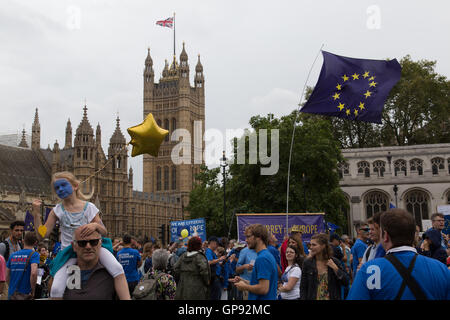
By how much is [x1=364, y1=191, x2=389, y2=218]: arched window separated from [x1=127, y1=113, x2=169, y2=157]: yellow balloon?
1718 inches

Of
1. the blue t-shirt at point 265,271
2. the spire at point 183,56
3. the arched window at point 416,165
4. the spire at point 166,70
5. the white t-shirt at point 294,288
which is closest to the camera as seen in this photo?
the blue t-shirt at point 265,271

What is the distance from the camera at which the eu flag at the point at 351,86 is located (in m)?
12.6

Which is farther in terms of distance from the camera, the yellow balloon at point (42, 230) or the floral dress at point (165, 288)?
the floral dress at point (165, 288)

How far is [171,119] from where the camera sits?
12575 cm

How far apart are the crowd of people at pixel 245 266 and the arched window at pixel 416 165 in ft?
132

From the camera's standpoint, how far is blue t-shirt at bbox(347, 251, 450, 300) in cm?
342

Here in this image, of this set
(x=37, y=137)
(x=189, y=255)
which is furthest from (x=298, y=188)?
(x=37, y=137)

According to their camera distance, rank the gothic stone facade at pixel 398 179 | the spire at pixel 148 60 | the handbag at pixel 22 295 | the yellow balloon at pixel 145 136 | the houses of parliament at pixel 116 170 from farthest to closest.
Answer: the spire at pixel 148 60 → the houses of parliament at pixel 116 170 → the gothic stone facade at pixel 398 179 → the yellow balloon at pixel 145 136 → the handbag at pixel 22 295

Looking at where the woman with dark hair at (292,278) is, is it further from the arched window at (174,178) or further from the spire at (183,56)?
the spire at (183,56)

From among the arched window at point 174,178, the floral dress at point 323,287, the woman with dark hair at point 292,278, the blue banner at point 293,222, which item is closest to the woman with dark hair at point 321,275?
the floral dress at point 323,287

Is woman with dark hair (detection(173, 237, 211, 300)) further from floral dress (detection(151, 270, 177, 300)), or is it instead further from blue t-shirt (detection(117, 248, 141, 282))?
blue t-shirt (detection(117, 248, 141, 282))

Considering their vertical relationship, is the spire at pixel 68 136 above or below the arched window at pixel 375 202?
above

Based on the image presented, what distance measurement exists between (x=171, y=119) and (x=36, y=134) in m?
52.7
